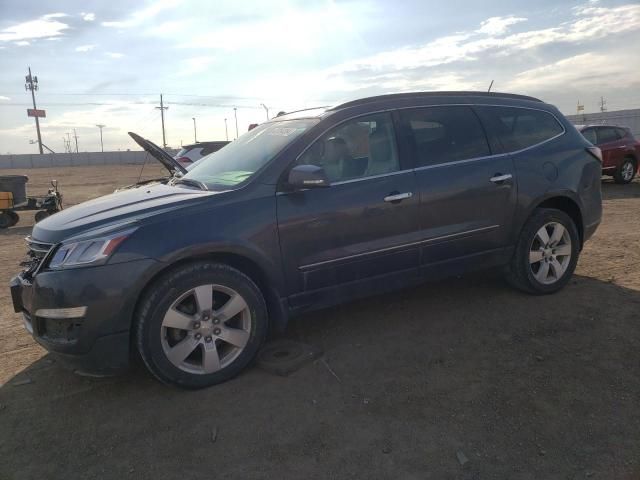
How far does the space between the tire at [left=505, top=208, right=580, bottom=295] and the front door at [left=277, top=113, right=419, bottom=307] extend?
1163 mm

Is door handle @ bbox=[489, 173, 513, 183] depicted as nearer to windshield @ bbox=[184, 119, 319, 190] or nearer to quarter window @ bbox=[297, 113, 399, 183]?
quarter window @ bbox=[297, 113, 399, 183]

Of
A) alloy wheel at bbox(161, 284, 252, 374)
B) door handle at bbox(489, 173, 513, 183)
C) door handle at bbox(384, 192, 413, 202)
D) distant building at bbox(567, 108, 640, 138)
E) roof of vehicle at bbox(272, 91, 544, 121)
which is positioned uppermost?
distant building at bbox(567, 108, 640, 138)

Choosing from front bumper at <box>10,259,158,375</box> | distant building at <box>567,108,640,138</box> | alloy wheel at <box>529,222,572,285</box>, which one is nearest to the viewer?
front bumper at <box>10,259,158,375</box>

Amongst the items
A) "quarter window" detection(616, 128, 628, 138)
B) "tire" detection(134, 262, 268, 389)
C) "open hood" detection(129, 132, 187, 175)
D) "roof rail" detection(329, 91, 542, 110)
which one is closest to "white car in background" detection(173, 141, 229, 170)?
"open hood" detection(129, 132, 187, 175)

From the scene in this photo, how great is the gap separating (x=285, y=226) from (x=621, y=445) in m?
2.27

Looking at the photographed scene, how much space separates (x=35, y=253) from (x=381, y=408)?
244 centimetres

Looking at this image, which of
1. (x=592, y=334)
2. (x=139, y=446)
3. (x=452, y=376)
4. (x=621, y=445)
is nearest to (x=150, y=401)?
(x=139, y=446)

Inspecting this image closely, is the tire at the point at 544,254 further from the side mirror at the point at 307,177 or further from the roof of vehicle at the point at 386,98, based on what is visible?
the side mirror at the point at 307,177

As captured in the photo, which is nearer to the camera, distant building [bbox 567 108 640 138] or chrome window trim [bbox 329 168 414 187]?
chrome window trim [bbox 329 168 414 187]

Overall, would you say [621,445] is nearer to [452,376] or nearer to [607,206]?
[452,376]

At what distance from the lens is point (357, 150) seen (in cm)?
388

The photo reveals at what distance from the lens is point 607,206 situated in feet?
32.8

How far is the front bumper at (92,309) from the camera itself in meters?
3.00

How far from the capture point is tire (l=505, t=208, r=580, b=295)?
180 inches
